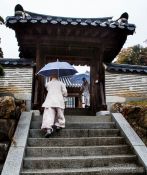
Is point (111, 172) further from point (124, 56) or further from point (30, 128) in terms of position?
point (124, 56)

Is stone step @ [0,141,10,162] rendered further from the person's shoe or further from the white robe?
the white robe

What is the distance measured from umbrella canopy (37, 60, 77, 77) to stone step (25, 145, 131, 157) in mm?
2192

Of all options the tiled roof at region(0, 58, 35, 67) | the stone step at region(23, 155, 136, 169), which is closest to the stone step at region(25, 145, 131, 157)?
the stone step at region(23, 155, 136, 169)

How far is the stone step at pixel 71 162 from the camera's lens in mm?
6438

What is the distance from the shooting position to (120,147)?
7250 mm

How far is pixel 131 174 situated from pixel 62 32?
5.94 meters

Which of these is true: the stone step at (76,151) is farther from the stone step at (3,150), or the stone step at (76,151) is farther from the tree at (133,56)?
the tree at (133,56)

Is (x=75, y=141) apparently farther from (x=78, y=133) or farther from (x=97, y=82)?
(x=97, y=82)

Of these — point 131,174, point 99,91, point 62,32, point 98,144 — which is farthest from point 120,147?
point 62,32

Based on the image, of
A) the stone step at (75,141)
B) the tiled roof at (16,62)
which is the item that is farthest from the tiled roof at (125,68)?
the stone step at (75,141)

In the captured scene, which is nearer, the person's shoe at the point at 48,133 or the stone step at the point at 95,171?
the stone step at the point at 95,171

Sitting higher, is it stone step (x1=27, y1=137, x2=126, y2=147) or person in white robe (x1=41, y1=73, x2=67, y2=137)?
person in white robe (x1=41, y1=73, x2=67, y2=137)

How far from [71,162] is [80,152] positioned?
0.54 meters

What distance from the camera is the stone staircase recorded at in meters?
6.30
